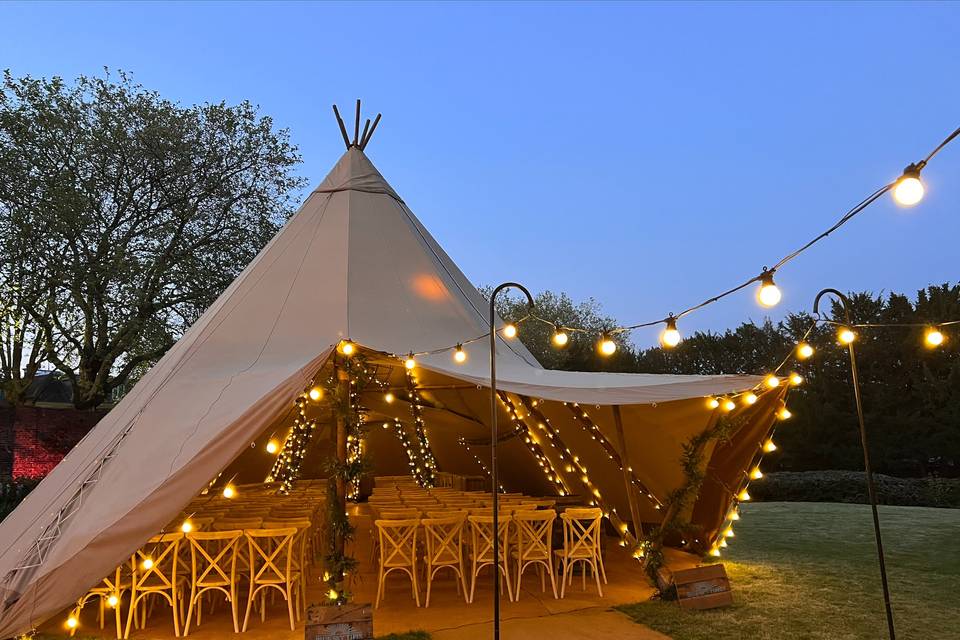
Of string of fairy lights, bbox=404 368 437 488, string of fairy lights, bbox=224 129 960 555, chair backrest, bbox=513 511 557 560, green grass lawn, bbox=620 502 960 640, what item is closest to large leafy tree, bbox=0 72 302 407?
string of fairy lights, bbox=224 129 960 555

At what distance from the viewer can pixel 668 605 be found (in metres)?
5.09

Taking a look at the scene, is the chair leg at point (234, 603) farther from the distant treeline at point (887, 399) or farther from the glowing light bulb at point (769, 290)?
the distant treeline at point (887, 399)

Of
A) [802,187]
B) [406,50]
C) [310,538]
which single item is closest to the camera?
[310,538]

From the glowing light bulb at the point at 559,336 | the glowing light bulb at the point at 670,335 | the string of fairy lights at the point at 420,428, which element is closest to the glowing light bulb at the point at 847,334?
the glowing light bulb at the point at 670,335

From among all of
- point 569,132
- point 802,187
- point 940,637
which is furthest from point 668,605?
point 802,187

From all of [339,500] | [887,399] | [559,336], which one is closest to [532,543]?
[339,500]

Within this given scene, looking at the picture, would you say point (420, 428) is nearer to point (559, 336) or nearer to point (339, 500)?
point (339, 500)

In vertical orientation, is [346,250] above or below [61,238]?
below

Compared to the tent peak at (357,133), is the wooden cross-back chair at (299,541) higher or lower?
lower

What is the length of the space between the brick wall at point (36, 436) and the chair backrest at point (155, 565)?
28.9 feet

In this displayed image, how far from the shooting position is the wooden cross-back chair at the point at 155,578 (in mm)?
4484

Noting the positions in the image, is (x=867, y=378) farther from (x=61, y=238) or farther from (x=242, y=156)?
(x=61, y=238)

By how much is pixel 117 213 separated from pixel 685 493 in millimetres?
11004

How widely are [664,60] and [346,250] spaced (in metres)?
134
